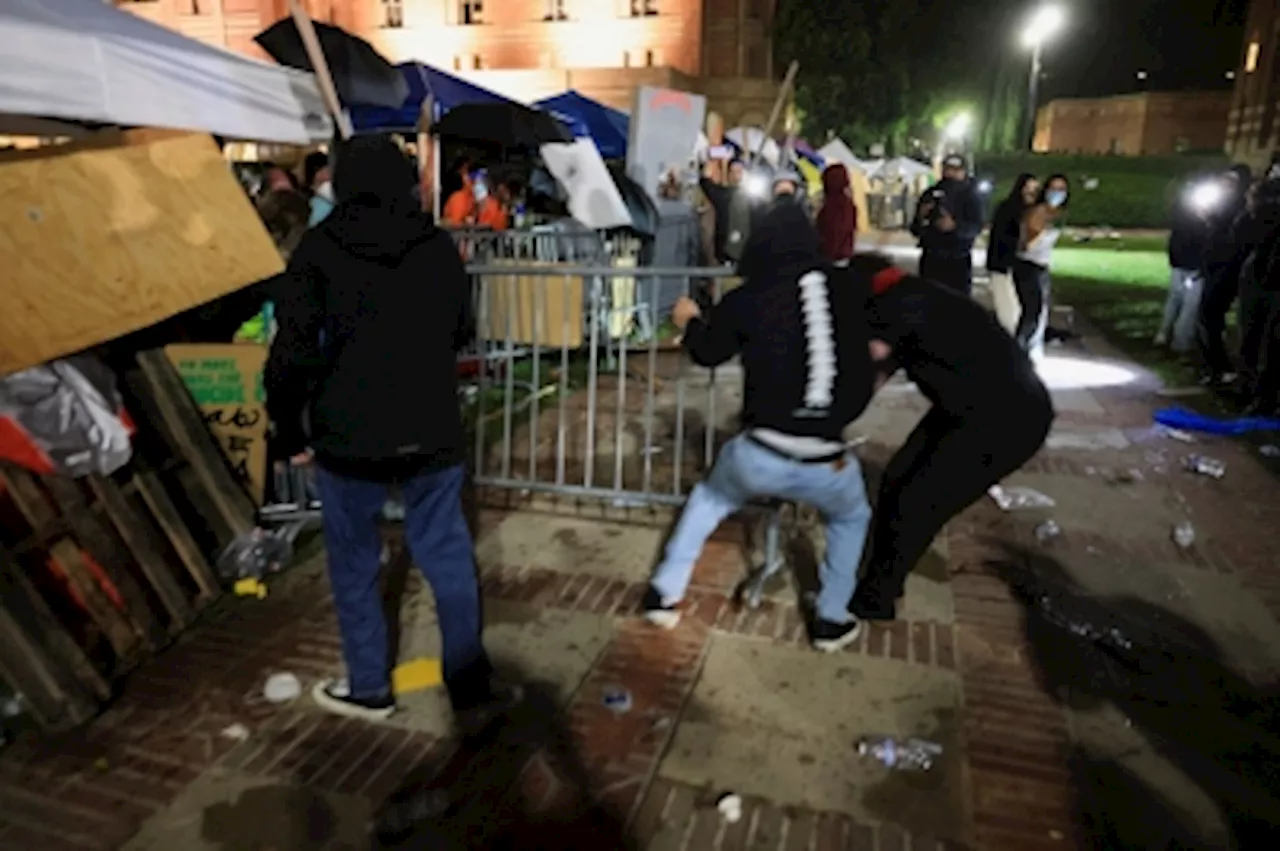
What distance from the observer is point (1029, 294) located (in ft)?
28.4

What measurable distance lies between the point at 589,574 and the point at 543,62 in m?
44.5

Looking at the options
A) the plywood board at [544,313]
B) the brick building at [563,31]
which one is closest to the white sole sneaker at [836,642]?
the plywood board at [544,313]

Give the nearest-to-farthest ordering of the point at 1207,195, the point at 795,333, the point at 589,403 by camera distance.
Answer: the point at 795,333
the point at 589,403
the point at 1207,195

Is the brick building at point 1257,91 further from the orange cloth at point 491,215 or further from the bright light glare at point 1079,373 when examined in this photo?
the orange cloth at point 491,215

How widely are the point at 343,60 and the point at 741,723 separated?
7041mm

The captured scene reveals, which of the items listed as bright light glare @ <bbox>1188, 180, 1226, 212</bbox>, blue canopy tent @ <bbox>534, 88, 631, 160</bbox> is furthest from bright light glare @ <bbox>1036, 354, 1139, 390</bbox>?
blue canopy tent @ <bbox>534, 88, 631, 160</bbox>

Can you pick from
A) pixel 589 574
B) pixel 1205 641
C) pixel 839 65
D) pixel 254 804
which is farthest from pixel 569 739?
pixel 839 65

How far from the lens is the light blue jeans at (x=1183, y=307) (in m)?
9.64

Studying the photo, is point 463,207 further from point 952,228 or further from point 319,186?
point 952,228

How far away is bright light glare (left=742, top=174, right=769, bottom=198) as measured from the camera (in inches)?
421

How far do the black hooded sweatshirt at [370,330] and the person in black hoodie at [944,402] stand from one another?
5.12 ft

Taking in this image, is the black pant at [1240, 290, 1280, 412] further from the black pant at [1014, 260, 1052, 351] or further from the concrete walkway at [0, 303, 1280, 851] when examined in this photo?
the concrete walkway at [0, 303, 1280, 851]

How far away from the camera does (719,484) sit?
3740 millimetres

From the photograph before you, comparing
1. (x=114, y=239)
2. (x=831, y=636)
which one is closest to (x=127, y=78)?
(x=114, y=239)
